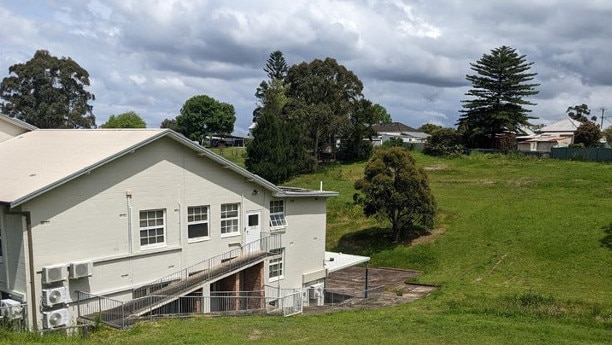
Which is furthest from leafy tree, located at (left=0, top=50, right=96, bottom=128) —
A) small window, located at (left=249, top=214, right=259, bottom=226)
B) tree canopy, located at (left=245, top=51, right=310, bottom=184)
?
small window, located at (left=249, top=214, right=259, bottom=226)

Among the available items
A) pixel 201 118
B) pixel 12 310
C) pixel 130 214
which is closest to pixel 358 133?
pixel 130 214

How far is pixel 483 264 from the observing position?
3338 centimetres

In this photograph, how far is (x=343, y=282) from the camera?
107ft

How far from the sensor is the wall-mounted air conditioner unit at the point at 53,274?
690 inches

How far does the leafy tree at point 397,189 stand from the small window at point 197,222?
16367 mm

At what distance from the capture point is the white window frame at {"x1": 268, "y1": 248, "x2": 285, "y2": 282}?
1029 inches

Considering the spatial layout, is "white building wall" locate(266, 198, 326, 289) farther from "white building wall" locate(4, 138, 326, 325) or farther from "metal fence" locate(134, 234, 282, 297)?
"white building wall" locate(4, 138, 326, 325)

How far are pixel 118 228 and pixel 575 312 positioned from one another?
1930 centimetres

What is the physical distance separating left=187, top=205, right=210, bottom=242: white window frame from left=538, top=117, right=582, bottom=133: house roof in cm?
7751

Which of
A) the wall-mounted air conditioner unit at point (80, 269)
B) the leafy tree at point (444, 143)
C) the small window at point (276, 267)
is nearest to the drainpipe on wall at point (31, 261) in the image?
the wall-mounted air conditioner unit at point (80, 269)

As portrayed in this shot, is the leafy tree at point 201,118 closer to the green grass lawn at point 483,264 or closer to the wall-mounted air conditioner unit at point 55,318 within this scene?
the green grass lawn at point 483,264

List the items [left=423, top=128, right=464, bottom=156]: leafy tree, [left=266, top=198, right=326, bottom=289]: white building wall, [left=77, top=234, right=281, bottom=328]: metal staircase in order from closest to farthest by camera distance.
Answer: [left=77, top=234, right=281, bottom=328]: metal staircase, [left=266, top=198, right=326, bottom=289]: white building wall, [left=423, top=128, right=464, bottom=156]: leafy tree

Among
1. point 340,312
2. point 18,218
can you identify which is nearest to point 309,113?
point 340,312

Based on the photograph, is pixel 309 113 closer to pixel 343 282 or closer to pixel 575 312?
pixel 343 282
